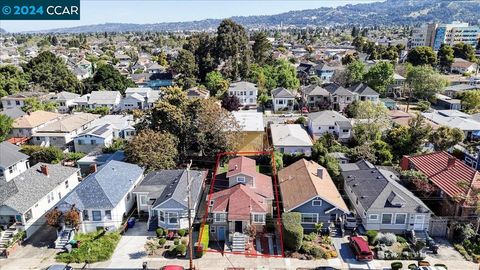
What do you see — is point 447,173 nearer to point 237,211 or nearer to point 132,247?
point 237,211

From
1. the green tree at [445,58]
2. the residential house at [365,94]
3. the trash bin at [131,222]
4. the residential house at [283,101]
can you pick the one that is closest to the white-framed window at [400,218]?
the trash bin at [131,222]

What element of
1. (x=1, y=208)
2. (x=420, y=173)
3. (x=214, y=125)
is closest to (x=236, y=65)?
(x=214, y=125)

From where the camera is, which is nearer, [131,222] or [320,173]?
[131,222]

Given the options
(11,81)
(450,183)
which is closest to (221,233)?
(450,183)

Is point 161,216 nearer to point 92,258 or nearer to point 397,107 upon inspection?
point 92,258

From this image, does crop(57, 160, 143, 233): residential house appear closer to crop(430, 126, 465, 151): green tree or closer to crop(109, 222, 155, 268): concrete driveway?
crop(109, 222, 155, 268): concrete driveway

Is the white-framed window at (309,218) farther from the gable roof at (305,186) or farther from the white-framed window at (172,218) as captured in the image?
the white-framed window at (172,218)
